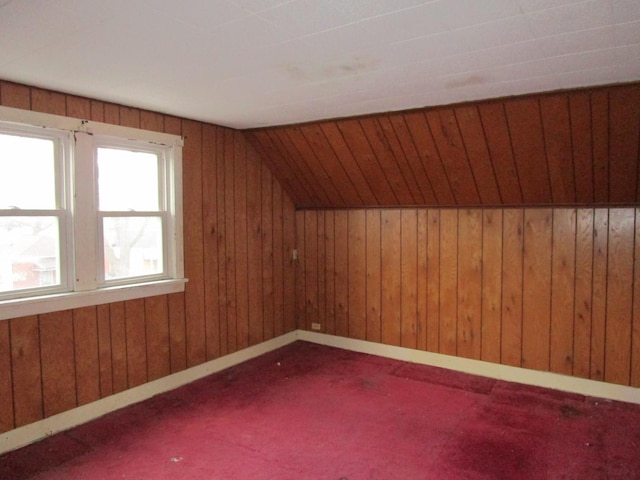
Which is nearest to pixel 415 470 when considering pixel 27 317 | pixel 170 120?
pixel 27 317

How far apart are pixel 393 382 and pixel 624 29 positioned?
2735mm

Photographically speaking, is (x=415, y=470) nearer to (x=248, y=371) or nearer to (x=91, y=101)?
(x=248, y=371)

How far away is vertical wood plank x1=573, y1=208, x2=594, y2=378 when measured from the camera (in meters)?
3.27

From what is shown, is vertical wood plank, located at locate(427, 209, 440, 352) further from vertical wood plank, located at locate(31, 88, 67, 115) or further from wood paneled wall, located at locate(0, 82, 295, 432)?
vertical wood plank, located at locate(31, 88, 67, 115)

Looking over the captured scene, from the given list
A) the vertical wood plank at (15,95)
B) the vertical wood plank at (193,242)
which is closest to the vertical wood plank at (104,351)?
the vertical wood plank at (193,242)

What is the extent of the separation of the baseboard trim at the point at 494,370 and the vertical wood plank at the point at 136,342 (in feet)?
6.17

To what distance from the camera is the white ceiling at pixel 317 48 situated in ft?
5.39

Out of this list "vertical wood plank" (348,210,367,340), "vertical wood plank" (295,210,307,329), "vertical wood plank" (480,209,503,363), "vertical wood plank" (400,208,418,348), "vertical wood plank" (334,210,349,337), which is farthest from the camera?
"vertical wood plank" (295,210,307,329)

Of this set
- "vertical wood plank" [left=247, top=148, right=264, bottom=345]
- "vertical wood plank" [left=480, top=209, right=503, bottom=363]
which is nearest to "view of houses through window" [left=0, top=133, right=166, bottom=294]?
"vertical wood plank" [left=247, top=148, right=264, bottom=345]

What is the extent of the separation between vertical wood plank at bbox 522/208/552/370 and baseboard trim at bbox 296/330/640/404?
104 millimetres

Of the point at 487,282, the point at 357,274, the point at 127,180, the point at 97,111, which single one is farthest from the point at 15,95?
the point at 487,282

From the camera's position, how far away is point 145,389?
A: 327 centimetres

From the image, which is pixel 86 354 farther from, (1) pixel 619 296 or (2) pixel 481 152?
(1) pixel 619 296

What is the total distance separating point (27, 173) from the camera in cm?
268
